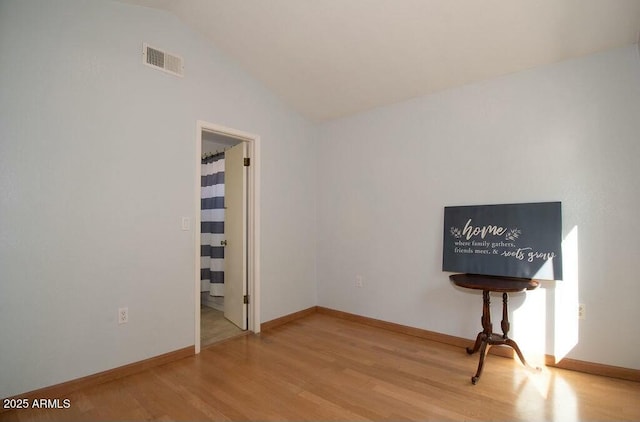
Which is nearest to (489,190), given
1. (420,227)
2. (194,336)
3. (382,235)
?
(420,227)

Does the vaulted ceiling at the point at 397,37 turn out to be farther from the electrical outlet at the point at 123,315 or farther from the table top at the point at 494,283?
the electrical outlet at the point at 123,315

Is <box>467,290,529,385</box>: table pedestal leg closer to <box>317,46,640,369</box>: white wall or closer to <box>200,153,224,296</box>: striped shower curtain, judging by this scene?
<box>317,46,640,369</box>: white wall

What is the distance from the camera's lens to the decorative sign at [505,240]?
2.44 meters

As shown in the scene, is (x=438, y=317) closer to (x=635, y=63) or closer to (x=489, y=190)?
(x=489, y=190)

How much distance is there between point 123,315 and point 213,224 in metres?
1.91

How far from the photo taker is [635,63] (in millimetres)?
2232

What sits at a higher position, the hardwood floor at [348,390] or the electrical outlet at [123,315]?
the electrical outlet at [123,315]

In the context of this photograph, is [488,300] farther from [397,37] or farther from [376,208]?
[397,37]

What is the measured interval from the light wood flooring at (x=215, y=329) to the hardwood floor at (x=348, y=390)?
0.30 m

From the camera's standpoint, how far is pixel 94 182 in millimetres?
2273

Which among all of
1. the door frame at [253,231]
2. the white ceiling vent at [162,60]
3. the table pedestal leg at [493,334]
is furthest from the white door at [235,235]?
the table pedestal leg at [493,334]

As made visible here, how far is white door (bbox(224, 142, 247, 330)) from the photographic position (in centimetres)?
339

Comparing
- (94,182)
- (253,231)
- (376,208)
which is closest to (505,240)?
(376,208)

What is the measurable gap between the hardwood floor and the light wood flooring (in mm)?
297
